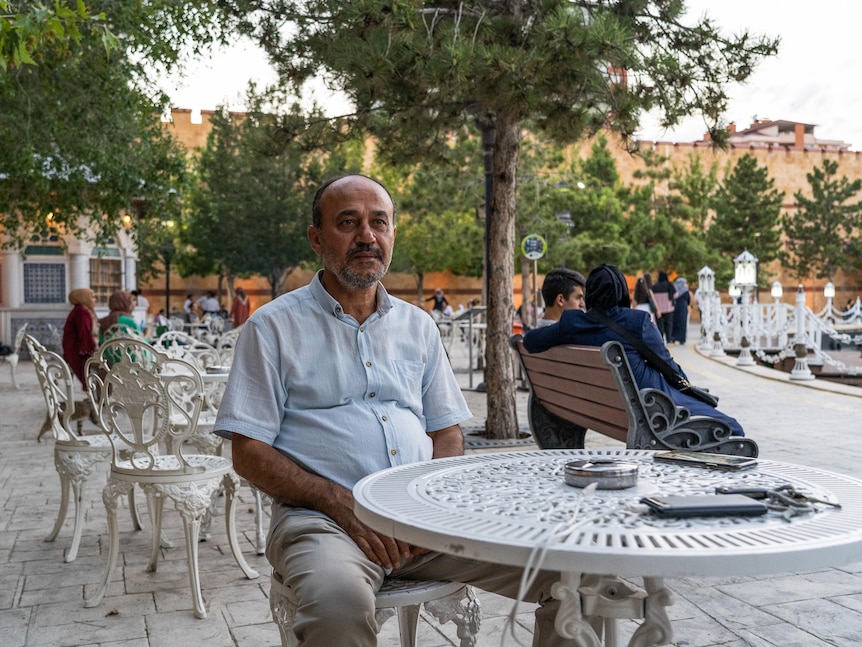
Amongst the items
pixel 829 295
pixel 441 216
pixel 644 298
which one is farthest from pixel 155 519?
pixel 441 216

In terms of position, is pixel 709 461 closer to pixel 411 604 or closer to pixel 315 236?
pixel 411 604

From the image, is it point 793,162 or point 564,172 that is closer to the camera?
point 564,172

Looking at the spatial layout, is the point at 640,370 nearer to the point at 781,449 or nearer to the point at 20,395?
the point at 781,449

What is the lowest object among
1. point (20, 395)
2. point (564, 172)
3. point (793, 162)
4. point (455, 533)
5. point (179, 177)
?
point (20, 395)

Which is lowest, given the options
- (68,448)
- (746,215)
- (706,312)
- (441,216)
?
(68,448)

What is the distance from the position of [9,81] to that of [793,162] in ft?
141

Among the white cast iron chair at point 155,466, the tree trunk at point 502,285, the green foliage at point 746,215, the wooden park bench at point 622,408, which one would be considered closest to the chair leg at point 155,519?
the white cast iron chair at point 155,466

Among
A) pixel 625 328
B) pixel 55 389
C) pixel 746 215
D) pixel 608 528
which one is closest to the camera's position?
pixel 608 528

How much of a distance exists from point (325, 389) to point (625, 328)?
217 centimetres

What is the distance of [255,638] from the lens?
10.3 feet

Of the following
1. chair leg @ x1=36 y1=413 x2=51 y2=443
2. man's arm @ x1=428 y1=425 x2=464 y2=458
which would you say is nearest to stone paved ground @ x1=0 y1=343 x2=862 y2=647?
man's arm @ x1=428 y1=425 x2=464 y2=458

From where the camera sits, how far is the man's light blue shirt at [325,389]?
7.54ft

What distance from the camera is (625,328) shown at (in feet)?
13.6

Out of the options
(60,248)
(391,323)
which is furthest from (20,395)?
(391,323)
